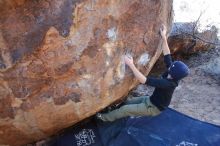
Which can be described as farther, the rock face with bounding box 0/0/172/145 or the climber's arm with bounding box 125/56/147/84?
the climber's arm with bounding box 125/56/147/84

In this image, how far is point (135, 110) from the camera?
3.77 m

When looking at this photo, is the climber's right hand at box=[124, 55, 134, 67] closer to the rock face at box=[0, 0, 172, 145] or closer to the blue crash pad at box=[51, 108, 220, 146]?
the rock face at box=[0, 0, 172, 145]

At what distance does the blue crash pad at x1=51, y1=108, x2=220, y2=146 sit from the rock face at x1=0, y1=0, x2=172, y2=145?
1.03 ft

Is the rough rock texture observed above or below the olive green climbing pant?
above

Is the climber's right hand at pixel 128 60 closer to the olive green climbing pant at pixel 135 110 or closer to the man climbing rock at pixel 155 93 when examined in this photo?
the man climbing rock at pixel 155 93


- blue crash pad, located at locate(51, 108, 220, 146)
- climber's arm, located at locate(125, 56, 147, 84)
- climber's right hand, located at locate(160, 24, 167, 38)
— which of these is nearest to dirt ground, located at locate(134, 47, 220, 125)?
blue crash pad, located at locate(51, 108, 220, 146)

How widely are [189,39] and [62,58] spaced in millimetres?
2680

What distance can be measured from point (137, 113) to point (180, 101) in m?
1.16

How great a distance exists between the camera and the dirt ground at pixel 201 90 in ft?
15.1

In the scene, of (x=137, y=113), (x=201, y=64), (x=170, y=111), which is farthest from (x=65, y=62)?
(x=201, y=64)

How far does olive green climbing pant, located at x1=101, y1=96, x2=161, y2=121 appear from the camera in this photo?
3750 millimetres

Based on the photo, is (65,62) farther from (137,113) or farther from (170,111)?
(170,111)

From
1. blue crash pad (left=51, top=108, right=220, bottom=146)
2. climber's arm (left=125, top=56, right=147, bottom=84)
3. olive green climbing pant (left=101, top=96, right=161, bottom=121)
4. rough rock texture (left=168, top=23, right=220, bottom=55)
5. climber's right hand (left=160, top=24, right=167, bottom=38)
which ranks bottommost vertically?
blue crash pad (left=51, top=108, right=220, bottom=146)

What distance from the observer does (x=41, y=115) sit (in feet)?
11.3
